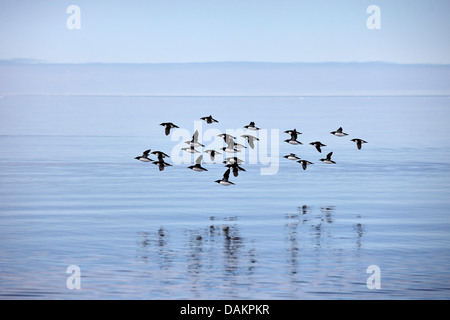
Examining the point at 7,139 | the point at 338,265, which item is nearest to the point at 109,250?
the point at 338,265

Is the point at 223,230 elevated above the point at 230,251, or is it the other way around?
the point at 223,230

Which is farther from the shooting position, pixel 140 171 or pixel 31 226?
pixel 140 171

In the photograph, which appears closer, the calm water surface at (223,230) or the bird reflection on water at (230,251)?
the calm water surface at (223,230)

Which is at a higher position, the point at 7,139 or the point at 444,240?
the point at 7,139

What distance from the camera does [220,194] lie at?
50688 millimetres

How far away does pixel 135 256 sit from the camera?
33.2 meters

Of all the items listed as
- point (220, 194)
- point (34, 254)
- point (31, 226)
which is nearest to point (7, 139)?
point (220, 194)

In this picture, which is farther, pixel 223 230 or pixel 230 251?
pixel 223 230

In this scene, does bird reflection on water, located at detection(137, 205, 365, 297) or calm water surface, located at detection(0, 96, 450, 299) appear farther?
bird reflection on water, located at detection(137, 205, 365, 297)

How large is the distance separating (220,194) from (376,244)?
16.5 metres

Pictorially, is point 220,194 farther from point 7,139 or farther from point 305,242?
point 7,139
